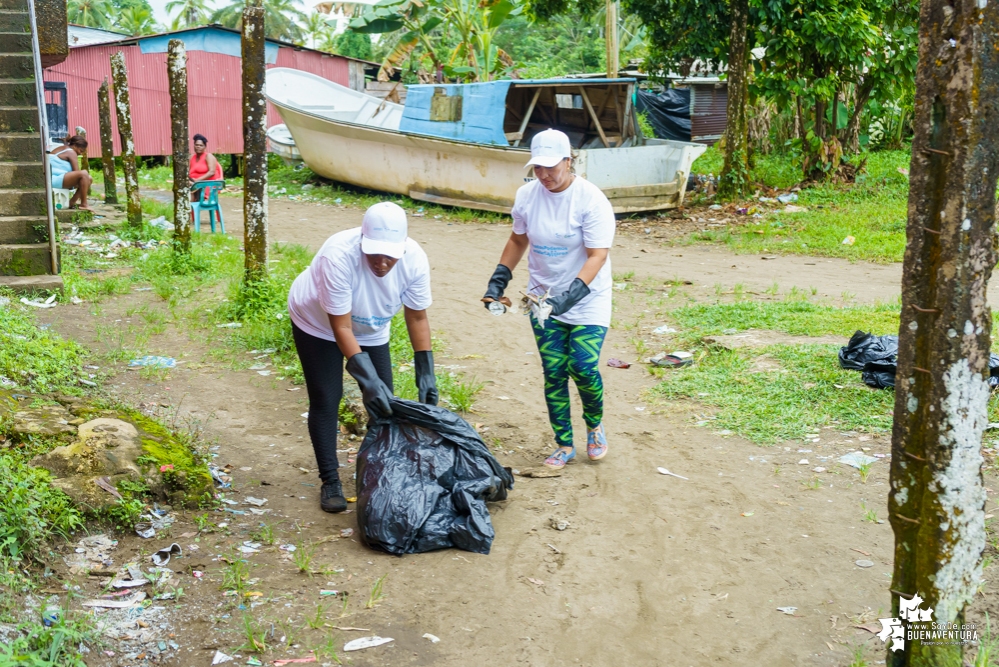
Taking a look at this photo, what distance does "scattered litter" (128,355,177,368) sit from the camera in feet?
19.8

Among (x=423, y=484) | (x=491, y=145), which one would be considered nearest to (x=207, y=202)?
(x=491, y=145)

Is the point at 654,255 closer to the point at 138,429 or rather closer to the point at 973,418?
the point at 138,429

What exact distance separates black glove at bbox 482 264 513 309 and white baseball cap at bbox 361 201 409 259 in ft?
2.71

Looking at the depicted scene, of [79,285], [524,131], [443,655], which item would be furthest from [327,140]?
[443,655]

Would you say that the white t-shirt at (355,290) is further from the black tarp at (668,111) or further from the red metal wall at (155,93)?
the black tarp at (668,111)

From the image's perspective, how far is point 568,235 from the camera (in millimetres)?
4289

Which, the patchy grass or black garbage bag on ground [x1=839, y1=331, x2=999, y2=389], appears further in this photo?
the patchy grass

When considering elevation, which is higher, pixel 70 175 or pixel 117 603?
pixel 70 175

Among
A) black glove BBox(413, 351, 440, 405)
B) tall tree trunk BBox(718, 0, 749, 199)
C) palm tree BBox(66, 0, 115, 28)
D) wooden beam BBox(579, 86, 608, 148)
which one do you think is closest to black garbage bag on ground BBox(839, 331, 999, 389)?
black glove BBox(413, 351, 440, 405)

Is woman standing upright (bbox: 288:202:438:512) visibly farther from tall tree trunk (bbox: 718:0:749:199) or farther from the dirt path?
tall tree trunk (bbox: 718:0:749:199)

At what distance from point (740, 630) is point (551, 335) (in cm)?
175

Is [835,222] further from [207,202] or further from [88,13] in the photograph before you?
[88,13]

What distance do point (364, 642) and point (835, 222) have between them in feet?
33.8

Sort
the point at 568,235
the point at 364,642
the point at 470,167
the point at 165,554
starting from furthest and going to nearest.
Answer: the point at 470,167, the point at 568,235, the point at 165,554, the point at 364,642
